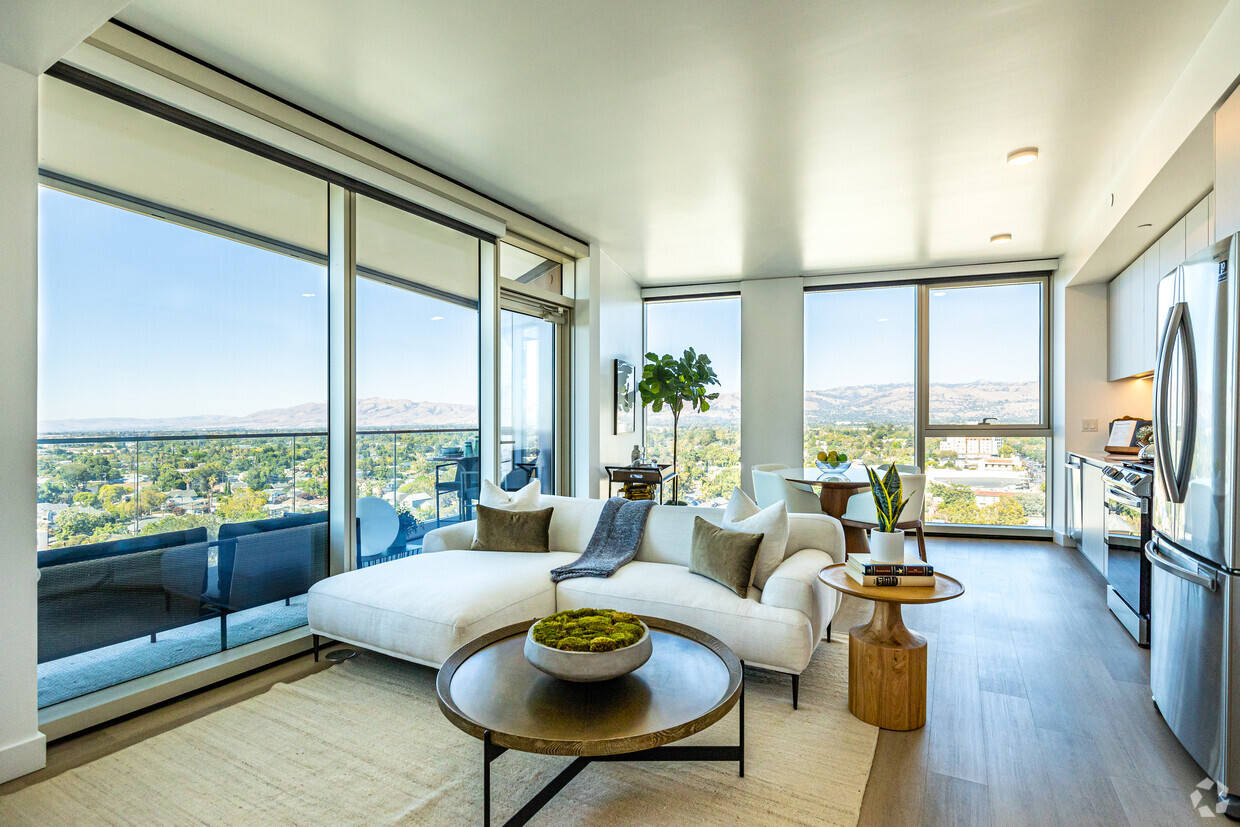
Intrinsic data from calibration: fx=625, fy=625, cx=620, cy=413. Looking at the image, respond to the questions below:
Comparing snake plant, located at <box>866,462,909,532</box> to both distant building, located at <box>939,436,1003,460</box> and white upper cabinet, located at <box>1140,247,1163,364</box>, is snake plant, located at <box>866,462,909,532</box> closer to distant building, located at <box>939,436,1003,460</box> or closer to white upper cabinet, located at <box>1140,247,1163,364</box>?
white upper cabinet, located at <box>1140,247,1163,364</box>

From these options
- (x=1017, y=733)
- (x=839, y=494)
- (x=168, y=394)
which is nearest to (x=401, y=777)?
(x=168, y=394)

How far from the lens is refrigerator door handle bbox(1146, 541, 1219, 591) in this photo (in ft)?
6.76

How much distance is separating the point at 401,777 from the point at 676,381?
200 inches

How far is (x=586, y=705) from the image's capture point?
185cm

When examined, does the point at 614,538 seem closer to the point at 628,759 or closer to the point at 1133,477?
the point at 628,759

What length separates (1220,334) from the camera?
6.83ft

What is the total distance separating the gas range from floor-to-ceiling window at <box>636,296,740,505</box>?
3746mm

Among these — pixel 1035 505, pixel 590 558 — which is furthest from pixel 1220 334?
pixel 1035 505

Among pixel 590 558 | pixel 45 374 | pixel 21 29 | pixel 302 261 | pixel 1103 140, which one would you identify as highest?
pixel 1103 140

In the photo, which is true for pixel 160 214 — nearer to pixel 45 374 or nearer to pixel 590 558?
pixel 45 374

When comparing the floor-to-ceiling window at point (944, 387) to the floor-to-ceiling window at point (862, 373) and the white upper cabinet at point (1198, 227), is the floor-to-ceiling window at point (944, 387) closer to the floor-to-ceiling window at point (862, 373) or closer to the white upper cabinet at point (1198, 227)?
the floor-to-ceiling window at point (862, 373)

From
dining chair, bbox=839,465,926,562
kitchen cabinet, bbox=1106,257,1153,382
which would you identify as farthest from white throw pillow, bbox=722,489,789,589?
kitchen cabinet, bbox=1106,257,1153,382

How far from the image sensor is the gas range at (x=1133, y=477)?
3.35 m

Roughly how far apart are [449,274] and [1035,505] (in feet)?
19.8
